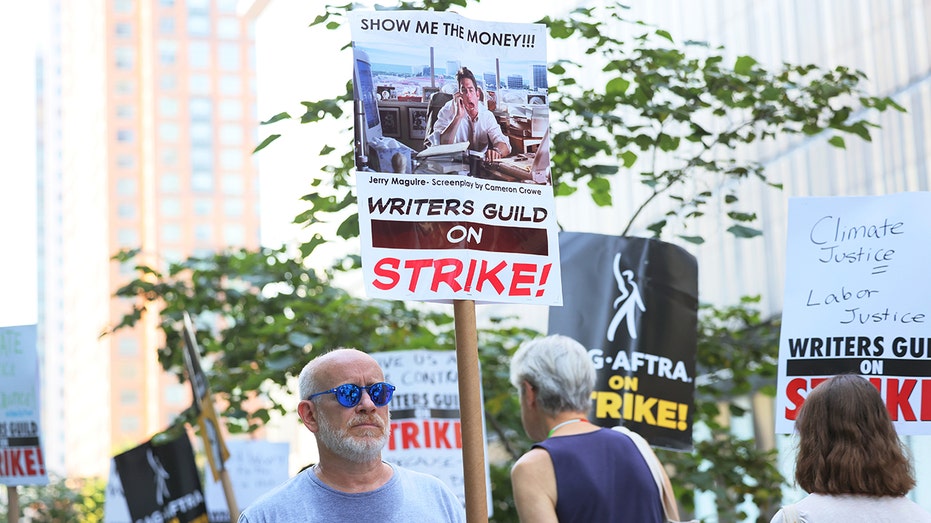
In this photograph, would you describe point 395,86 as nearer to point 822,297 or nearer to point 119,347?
point 822,297

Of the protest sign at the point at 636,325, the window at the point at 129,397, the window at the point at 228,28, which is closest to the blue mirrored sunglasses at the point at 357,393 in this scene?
the protest sign at the point at 636,325

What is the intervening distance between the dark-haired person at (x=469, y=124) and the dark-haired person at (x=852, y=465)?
4.28ft

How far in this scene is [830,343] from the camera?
5.67 metres

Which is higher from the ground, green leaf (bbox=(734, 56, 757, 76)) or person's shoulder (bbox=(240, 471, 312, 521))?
green leaf (bbox=(734, 56, 757, 76))

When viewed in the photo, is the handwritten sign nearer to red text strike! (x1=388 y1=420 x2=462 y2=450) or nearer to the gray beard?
the gray beard

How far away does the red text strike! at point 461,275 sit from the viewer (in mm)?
4465

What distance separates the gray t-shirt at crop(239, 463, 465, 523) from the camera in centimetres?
405

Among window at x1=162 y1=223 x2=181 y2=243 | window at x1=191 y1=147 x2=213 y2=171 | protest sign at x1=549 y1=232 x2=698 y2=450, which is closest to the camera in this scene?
protest sign at x1=549 y1=232 x2=698 y2=450

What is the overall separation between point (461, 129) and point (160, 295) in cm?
690

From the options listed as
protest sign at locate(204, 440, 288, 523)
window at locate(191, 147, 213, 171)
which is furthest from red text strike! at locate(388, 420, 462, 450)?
window at locate(191, 147, 213, 171)

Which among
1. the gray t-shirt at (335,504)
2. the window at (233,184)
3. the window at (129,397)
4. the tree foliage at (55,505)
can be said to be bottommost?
the window at (129,397)

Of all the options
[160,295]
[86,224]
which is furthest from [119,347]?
[160,295]

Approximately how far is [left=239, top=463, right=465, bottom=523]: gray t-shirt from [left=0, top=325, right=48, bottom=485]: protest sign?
4980 millimetres

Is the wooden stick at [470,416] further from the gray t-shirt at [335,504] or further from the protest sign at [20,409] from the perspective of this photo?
the protest sign at [20,409]
